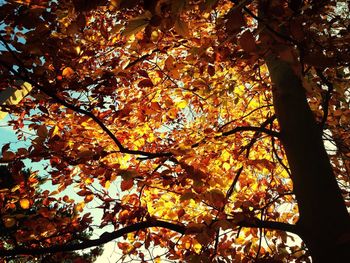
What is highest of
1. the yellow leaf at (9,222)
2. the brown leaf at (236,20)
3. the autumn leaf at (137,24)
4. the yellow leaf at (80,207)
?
the yellow leaf at (80,207)

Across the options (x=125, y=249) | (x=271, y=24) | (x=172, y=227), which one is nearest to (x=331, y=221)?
(x=172, y=227)

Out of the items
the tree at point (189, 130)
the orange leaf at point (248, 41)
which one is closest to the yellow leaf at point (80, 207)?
the tree at point (189, 130)

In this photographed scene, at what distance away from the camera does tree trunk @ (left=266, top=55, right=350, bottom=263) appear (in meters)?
2.11

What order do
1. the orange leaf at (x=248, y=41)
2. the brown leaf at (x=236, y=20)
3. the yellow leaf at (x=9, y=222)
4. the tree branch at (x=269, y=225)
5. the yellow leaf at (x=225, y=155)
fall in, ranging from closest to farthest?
the brown leaf at (x=236, y=20)
the orange leaf at (x=248, y=41)
the tree branch at (x=269, y=225)
the yellow leaf at (x=9, y=222)
the yellow leaf at (x=225, y=155)

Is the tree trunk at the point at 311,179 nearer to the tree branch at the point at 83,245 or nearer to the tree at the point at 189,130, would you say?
the tree at the point at 189,130

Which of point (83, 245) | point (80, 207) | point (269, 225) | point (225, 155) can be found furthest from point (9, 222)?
point (225, 155)

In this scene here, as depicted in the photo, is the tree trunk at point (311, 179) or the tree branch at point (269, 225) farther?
the tree branch at point (269, 225)

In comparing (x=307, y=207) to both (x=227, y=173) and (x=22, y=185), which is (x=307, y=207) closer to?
(x=227, y=173)

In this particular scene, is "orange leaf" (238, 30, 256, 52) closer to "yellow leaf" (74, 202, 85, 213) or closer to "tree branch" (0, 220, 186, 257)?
"tree branch" (0, 220, 186, 257)

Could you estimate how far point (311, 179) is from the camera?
7.64 feet

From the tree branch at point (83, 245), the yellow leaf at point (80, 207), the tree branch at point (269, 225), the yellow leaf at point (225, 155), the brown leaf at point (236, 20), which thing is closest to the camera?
the brown leaf at point (236, 20)

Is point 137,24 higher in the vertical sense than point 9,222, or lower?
higher

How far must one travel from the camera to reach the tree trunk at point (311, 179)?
2.11 m

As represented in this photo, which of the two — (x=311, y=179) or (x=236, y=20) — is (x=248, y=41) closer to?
(x=236, y=20)
